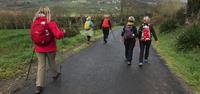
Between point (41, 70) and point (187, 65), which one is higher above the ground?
point (41, 70)

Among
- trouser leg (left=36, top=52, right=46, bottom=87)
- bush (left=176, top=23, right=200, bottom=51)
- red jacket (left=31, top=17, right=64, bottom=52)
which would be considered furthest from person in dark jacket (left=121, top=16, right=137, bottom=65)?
bush (left=176, top=23, right=200, bottom=51)

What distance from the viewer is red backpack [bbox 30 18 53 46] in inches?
286

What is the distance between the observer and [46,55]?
7863 mm

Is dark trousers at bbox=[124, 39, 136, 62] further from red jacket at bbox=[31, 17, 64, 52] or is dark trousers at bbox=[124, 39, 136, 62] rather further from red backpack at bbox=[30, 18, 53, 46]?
red backpack at bbox=[30, 18, 53, 46]

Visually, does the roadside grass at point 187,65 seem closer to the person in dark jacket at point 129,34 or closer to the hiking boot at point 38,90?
the person in dark jacket at point 129,34

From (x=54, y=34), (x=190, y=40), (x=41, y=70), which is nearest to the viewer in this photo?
(x=54, y=34)

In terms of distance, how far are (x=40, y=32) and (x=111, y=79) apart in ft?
8.54

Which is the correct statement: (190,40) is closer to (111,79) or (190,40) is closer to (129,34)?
(129,34)

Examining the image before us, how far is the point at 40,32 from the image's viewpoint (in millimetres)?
7270

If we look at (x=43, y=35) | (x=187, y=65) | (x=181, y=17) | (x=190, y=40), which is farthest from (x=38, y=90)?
(x=181, y=17)

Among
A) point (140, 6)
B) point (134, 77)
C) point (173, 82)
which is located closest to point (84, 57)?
point (134, 77)

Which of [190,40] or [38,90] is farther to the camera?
[190,40]

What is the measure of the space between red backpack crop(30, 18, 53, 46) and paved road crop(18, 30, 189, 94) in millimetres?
1205

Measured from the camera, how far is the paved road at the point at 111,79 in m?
7.75
